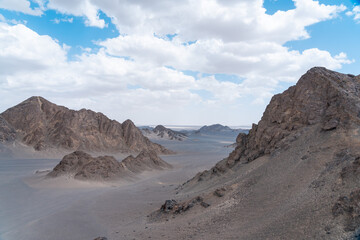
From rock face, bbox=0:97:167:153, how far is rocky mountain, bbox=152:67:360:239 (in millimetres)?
54304

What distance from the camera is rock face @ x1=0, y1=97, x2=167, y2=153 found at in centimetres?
6475

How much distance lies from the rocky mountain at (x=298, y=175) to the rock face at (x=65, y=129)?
2138 inches

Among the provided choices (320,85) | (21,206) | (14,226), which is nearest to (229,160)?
(320,85)

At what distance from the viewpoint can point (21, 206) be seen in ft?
63.6

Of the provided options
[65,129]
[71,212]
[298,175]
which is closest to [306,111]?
[298,175]

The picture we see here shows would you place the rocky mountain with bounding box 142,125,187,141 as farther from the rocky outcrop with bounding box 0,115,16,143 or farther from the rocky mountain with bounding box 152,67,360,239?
the rocky mountain with bounding box 152,67,360,239

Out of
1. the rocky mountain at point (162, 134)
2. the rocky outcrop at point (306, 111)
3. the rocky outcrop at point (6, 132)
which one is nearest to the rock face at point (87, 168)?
the rocky outcrop at point (306, 111)

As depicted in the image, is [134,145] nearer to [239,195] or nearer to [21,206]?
[21,206]

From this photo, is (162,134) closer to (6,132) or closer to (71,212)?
(6,132)

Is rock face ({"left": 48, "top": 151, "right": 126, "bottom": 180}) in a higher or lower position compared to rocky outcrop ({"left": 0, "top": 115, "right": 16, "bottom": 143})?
lower

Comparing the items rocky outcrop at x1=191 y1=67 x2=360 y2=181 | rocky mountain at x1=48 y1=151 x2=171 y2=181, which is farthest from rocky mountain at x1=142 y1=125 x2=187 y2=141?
rocky outcrop at x1=191 y1=67 x2=360 y2=181

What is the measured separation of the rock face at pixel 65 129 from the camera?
6475cm

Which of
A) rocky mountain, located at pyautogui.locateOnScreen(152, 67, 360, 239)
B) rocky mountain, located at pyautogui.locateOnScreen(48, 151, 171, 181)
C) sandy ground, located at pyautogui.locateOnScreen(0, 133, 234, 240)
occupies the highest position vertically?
rocky mountain, located at pyautogui.locateOnScreen(152, 67, 360, 239)

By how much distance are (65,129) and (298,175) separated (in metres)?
65.1
